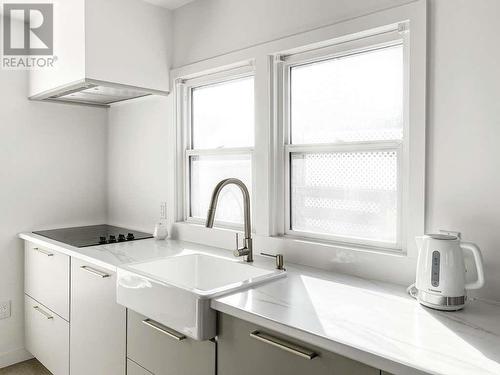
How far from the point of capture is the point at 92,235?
9.42ft

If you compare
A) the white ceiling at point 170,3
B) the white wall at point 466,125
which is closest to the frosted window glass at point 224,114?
the white ceiling at point 170,3

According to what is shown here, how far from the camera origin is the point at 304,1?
78.9 inches

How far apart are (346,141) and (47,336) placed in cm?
232

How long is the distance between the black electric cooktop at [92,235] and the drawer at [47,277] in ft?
0.37

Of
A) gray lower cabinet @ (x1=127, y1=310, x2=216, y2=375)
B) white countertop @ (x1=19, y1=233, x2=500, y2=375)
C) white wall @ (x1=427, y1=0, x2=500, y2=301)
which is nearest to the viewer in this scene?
white countertop @ (x1=19, y1=233, x2=500, y2=375)

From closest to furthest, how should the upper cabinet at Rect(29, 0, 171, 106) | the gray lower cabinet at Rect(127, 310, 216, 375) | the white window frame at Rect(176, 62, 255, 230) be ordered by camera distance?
the gray lower cabinet at Rect(127, 310, 216, 375) < the upper cabinet at Rect(29, 0, 171, 106) < the white window frame at Rect(176, 62, 255, 230)

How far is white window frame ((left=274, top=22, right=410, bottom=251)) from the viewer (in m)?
1.74

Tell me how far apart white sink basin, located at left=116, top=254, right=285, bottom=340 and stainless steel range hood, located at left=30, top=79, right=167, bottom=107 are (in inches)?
44.3

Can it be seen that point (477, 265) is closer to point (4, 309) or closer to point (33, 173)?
point (33, 173)

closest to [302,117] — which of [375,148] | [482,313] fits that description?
[375,148]

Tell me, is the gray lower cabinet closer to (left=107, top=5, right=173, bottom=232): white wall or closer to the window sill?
the window sill

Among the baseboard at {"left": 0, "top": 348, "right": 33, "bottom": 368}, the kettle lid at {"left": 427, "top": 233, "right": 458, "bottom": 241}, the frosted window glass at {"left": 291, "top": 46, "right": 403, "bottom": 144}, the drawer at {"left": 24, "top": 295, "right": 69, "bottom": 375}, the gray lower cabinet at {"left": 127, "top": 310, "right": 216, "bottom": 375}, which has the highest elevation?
the frosted window glass at {"left": 291, "top": 46, "right": 403, "bottom": 144}

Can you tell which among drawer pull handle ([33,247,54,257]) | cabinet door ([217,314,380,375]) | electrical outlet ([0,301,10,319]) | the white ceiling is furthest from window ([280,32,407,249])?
electrical outlet ([0,301,10,319])

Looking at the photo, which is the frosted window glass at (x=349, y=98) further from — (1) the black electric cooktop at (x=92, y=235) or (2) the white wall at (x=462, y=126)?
(1) the black electric cooktop at (x=92, y=235)
